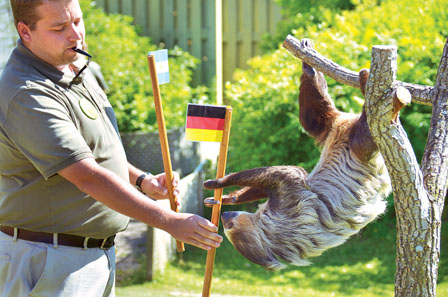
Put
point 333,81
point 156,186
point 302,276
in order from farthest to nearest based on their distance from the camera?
1. point 333,81
2. point 302,276
3. point 156,186

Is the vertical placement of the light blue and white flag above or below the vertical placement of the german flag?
above

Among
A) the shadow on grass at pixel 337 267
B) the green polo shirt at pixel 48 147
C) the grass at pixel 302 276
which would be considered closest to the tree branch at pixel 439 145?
the green polo shirt at pixel 48 147

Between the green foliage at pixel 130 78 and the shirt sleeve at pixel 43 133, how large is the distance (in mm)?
5071

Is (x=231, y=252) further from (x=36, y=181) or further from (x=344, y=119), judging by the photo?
(x=36, y=181)

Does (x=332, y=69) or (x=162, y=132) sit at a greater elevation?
(x=332, y=69)

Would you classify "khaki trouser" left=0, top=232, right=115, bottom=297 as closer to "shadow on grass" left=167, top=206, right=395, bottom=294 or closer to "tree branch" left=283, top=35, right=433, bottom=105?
"tree branch" left=283, top=35, right=433, bottom=105

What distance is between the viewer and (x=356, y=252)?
6.34 m

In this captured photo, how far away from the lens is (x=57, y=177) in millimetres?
2514

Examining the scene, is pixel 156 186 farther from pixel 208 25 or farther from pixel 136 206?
pixel 208 25

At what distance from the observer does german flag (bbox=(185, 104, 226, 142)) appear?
269 centimetres

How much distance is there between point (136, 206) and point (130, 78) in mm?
5926

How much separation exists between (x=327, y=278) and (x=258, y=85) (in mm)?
2381

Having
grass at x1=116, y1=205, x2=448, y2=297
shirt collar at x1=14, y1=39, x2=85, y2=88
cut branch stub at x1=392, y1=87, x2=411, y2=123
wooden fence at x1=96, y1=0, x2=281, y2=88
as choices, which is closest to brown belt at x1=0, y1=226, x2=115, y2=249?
shirt collar at x1=14, y1=39, x2=85, y2=88

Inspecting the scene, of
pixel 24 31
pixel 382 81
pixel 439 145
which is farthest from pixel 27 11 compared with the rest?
pixel 439 145
